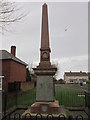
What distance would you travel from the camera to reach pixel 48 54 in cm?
855

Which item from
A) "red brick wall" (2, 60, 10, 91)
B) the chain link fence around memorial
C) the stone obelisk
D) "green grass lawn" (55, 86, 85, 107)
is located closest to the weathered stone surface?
the stone obelisk

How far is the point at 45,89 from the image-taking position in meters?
7.93

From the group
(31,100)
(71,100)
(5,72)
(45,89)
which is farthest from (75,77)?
(45,89)

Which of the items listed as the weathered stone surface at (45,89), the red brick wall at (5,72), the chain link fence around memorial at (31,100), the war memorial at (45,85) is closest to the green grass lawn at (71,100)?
the chain link fence around memorial at (31,100)

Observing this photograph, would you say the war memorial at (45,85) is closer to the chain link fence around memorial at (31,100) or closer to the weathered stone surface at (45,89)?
the weathered stone surface at (45,89)

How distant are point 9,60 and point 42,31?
1387 cm

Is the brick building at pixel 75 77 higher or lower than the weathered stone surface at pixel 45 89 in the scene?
lower

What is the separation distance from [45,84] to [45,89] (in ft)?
0.78

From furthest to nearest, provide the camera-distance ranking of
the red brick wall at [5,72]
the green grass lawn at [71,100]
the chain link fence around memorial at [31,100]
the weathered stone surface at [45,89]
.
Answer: the red brick wall at [5,72] → the green grass lawn at [71,100] → the chain link fence around memorial at [31,100] → the weathered stone surface at [45,89]

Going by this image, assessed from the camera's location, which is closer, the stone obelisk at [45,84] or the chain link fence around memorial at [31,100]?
the stone obelisk at [45,84]

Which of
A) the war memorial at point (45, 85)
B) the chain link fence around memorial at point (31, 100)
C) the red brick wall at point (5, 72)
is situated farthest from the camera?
the red brick wall at point (5, 72)

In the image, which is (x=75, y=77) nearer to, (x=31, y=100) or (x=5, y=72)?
(x=5, y=72)

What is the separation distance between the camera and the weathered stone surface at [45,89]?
310 inches

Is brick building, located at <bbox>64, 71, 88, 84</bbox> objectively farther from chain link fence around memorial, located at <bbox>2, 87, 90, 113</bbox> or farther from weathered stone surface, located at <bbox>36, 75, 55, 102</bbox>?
weathered stone surface, located at <bbox>36, 75, 55, 102</bbox>
